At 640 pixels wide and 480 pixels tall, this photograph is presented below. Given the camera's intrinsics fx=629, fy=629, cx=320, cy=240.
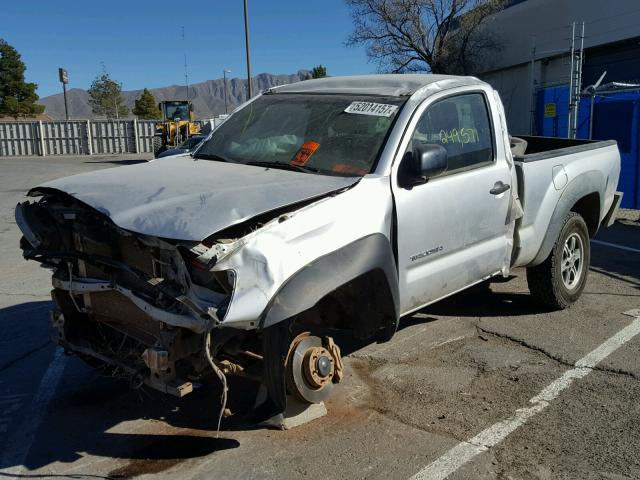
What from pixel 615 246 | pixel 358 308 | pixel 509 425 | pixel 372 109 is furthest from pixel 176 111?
pixel 509 425

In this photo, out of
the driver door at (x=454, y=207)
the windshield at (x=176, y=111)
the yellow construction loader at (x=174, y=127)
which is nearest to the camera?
the driver door at (x=454, y=207)

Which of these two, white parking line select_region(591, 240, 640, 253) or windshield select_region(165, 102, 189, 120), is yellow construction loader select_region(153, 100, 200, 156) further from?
white parking line select_region(591, 240, 640, 253)

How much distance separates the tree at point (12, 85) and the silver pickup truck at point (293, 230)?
55062mm

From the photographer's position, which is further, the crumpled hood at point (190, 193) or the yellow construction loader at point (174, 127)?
the yellow construction loader at point (174, 127)

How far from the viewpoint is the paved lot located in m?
3.41

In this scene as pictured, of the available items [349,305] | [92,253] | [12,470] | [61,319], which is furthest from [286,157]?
[12,470]

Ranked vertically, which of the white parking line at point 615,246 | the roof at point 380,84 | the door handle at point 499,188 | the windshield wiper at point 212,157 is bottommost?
the white parking line at point 615,246

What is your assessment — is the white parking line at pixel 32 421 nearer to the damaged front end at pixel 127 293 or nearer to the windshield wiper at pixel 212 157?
the damaged front end at pixel 127 293

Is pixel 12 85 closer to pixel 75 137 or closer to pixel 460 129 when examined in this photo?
pixel 75 137

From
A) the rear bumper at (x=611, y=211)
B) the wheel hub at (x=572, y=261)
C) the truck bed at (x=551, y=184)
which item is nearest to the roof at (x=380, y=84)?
the truck bed at (x=551, y=184)

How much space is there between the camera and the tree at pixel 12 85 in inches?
2071

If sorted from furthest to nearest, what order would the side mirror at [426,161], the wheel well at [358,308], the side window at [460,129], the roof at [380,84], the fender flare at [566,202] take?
the fender flare at [566,202]
the roof at [380,84]
the side window at [460,129]
the side mirror at [426,161]
the wheel well at [358,308]

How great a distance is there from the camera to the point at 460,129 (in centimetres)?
462

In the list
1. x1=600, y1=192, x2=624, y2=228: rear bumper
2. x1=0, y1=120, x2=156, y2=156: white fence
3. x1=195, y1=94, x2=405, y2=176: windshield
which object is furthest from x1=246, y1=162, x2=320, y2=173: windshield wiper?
x1=0, y1=120, x2=156, y2=156: white fence
